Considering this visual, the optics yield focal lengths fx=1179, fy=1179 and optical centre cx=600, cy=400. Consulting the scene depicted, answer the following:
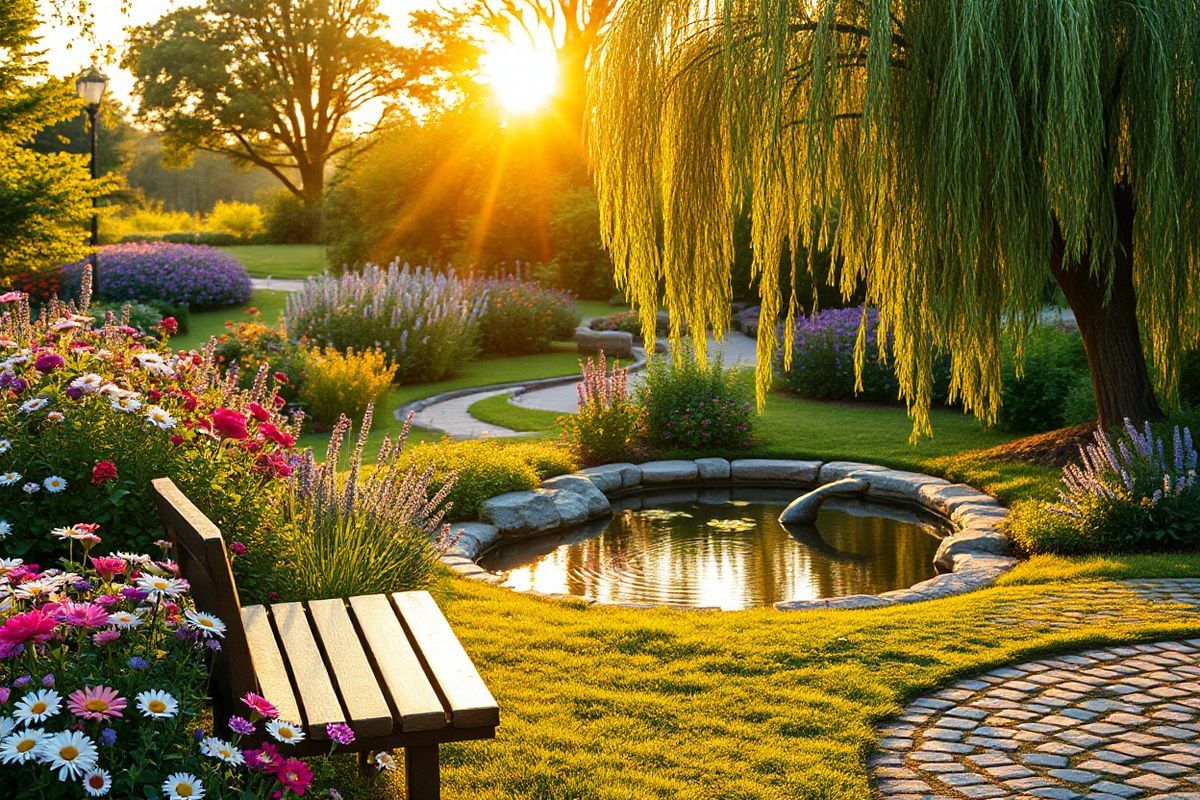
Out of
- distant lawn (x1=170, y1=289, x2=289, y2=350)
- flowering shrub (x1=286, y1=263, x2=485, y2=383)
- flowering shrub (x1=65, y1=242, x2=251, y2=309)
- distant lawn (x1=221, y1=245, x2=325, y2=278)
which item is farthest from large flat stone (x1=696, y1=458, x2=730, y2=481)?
distant lawn (x1=221, y1=245, x2=325, y2=278)

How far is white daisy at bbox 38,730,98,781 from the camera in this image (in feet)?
7.97

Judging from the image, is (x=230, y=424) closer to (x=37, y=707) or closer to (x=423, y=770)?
(x=423, y=770)

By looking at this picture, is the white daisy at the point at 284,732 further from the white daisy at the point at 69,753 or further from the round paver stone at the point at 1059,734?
the round paver stone at the point at 1059,734

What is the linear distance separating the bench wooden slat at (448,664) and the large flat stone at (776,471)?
638 cm

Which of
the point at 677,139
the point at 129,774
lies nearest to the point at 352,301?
the point at 677,139

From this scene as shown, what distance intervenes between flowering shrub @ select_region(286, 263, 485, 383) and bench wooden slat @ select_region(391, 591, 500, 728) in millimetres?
10758

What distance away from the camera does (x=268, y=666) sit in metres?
3.52

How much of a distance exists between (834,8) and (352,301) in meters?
10.4

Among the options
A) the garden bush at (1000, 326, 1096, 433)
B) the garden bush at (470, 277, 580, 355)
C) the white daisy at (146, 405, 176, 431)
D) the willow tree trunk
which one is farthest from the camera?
the garden bush at (470, 277, 580, 355)

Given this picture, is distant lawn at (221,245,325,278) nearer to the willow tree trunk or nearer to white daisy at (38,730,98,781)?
the willow tree trunk

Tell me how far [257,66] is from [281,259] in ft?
50.1

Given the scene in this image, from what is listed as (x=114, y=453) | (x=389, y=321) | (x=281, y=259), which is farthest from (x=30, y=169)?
(x=281, y=259)


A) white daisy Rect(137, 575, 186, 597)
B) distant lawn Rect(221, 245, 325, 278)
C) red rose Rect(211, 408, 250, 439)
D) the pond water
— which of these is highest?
distant lawn Rect(221, 245, 325, 278)

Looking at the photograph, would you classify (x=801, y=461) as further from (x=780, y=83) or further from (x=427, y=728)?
(x=427, y=728)
